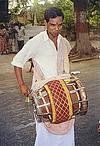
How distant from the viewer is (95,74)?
368 inches

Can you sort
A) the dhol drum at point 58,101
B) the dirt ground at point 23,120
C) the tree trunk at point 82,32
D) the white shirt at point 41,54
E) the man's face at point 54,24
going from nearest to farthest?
the dhol drum at point 58,101, the man's face at point 54,24, the white shirt at point 41,54, the dirt ground at point 23,120, the tree trunk at point 82,32

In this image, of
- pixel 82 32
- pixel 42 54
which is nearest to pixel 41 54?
pixel 42 54

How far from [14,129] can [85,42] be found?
9053 millimetres

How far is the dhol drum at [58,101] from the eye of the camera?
8.97 feet

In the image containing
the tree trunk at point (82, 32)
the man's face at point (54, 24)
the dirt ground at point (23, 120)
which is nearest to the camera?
the man's face at point (54, 24)

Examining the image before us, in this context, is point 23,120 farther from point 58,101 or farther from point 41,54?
point 58,101

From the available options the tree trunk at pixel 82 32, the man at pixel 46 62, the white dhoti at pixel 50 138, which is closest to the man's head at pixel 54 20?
the man at pixel 46 62

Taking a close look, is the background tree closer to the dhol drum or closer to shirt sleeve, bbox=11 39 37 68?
shirt sleeve, bbox=11 39 37 68

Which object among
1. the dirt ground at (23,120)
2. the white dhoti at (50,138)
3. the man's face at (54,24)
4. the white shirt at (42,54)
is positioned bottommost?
the dirt ground at (23,120)

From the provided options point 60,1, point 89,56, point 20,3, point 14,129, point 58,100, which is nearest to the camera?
point 58,100

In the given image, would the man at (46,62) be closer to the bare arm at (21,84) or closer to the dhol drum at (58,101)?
the bare arm at (21,84)

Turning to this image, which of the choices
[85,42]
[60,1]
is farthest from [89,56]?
[60,1]

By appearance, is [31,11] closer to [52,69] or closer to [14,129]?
[14,129]

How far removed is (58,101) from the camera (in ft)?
8.98
